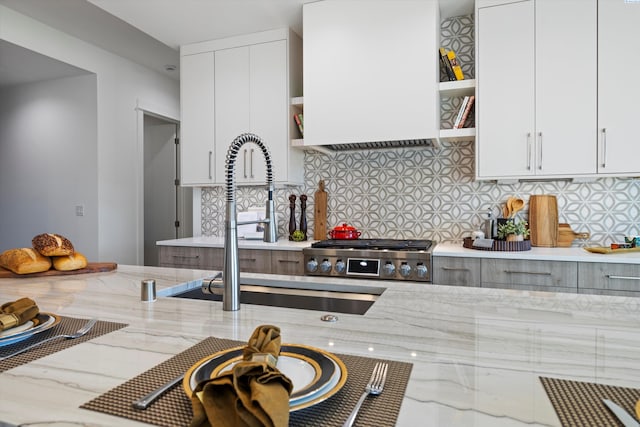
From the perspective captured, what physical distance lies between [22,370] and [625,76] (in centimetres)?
298

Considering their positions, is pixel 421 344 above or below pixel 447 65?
below

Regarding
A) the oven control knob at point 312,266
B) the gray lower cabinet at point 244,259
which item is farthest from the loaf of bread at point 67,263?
the oven control knob at point 312,266

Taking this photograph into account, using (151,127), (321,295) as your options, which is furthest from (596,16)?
(151,127)

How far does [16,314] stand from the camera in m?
0.92

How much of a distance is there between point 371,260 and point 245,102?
63.5 inches

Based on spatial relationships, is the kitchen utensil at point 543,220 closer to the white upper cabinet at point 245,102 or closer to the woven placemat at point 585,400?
the white upper cabinet at point 245,102

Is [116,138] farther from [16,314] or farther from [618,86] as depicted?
[618,86]

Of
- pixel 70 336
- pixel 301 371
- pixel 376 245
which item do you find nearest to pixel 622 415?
pixel 301 371

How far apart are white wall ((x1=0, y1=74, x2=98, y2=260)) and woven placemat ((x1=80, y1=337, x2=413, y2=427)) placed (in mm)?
3830

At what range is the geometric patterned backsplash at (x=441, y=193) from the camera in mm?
2656

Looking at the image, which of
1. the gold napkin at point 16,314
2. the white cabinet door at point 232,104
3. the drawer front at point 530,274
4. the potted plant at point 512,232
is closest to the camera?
the gold napkin at point 16,314

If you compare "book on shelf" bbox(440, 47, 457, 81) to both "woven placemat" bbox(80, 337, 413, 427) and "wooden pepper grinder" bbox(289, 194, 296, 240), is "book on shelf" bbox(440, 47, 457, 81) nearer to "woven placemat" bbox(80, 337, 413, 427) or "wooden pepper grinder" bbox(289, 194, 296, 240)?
"wooden pepper grinder" bbox(289, 194, 296, 240)

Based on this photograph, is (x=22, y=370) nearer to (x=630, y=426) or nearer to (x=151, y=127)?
(x=630, y=426)

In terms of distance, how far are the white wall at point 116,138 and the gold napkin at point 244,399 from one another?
13.1 ft
